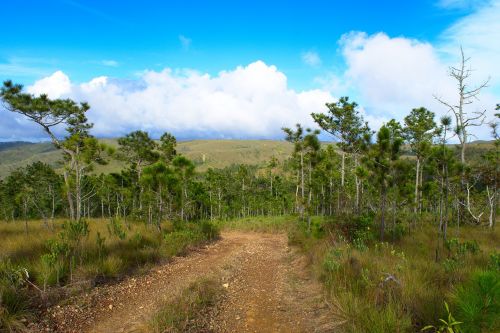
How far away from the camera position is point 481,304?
333cm

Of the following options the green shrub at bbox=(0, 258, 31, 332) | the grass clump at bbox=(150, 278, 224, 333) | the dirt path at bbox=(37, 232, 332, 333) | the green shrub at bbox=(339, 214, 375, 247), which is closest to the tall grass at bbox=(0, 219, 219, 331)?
the green shrub at bbox=(0, 258, 31, 332)

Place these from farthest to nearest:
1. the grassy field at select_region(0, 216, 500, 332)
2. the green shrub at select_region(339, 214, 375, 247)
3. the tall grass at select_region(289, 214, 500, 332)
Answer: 1. the green shrub at select_region(339, 214, 375, 247)
2. the tall grass at select_region(289, 214, 500, 332)
3. the grassy field at select_region(0, 216, 500, 332)

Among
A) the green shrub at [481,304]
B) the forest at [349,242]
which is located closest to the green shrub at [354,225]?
the forest at [349,242]

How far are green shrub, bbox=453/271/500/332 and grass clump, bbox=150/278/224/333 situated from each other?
4164 mm

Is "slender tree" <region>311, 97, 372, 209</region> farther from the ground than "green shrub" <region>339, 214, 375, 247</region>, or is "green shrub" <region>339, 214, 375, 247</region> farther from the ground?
"slender tree" <region>311, 97, 372, 209</region>

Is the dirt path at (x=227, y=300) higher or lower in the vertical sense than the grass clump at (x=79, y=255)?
lower

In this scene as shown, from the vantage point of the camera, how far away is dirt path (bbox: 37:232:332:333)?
594 centimetres

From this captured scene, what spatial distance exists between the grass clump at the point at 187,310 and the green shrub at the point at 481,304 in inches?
164

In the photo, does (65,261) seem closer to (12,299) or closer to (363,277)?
(12,299)

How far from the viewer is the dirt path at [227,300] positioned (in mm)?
5941

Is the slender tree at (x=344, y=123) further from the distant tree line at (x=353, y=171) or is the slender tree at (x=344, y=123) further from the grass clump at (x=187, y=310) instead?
the grass clump at (x=187, y=310)

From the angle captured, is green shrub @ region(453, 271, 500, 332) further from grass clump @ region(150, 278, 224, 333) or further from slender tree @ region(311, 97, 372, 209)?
slender tree @ region(311, 97, 372, 209)

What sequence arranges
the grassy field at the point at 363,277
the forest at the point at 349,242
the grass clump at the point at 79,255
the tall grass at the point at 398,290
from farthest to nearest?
the grass clump at the point at 79,255 < the forest at the point at 349,242 < the tall grass at the point at 398,290 < the grassy field at the point at 363,277

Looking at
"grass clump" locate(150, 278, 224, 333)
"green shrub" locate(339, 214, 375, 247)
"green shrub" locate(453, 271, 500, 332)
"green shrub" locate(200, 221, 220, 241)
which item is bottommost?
"green shrub" locate(200, 221, 220, 241)
